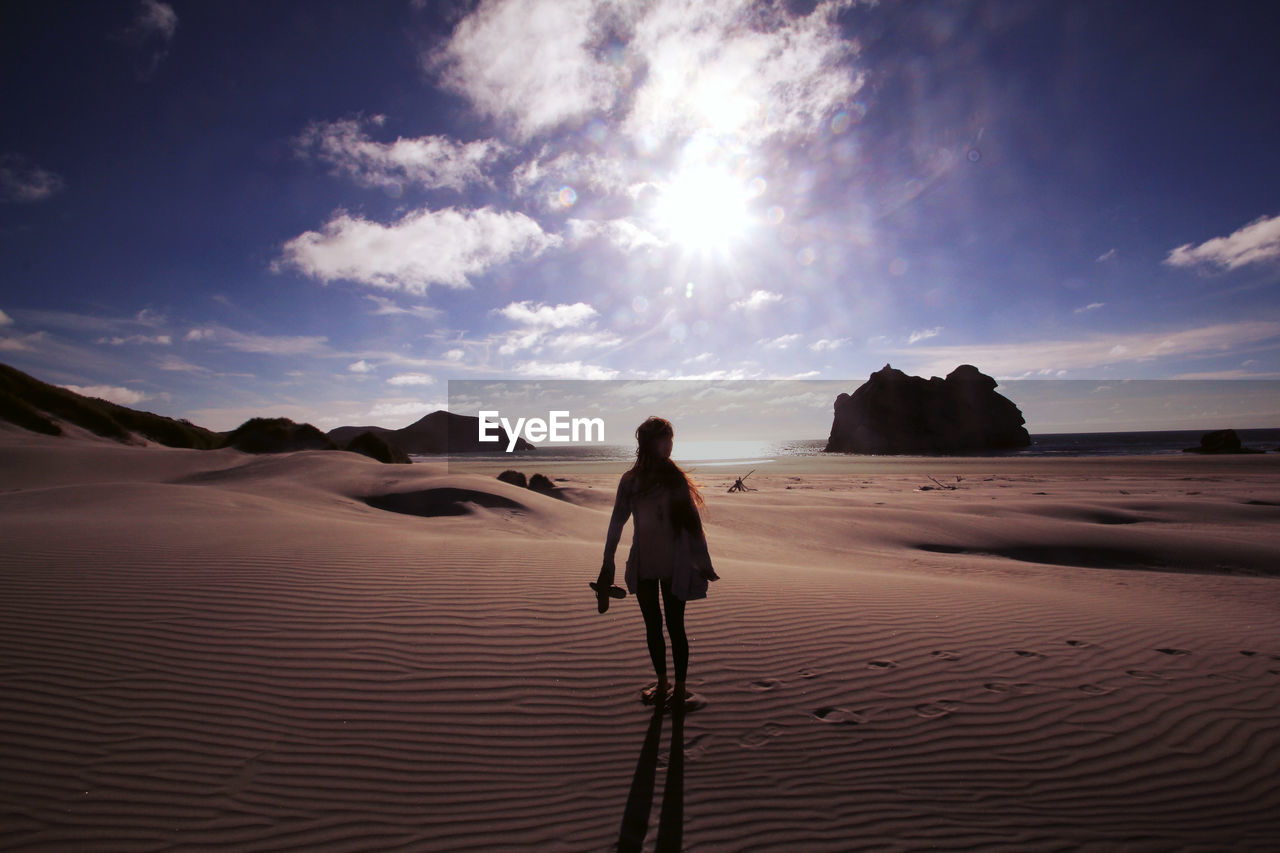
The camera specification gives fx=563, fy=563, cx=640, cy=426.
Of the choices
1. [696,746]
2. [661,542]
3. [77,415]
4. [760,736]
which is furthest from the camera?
[77,415]

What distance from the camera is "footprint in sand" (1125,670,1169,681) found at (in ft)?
14.4

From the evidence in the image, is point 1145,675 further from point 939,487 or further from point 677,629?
point 939,487

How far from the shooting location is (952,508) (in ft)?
56.9

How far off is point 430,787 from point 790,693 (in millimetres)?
2520

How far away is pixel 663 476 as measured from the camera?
3.93 m

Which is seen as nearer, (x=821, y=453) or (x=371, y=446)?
(x=371, y=446)

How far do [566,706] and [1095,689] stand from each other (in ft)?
13.0

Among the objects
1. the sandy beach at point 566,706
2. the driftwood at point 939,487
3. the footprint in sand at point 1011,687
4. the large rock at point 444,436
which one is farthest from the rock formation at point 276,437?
the large rock at point 444,436

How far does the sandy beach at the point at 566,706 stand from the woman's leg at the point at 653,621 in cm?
37

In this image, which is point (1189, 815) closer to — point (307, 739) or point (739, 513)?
point (307, 739)

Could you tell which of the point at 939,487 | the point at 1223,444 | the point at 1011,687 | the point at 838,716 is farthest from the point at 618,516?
the point at 1223,444

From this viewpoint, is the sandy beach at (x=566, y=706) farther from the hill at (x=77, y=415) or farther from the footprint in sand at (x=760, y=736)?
the hill at (x=77, y=415)

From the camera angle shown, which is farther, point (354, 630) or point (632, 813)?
point (354, 630)

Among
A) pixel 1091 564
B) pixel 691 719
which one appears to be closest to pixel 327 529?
pixel 691 719
